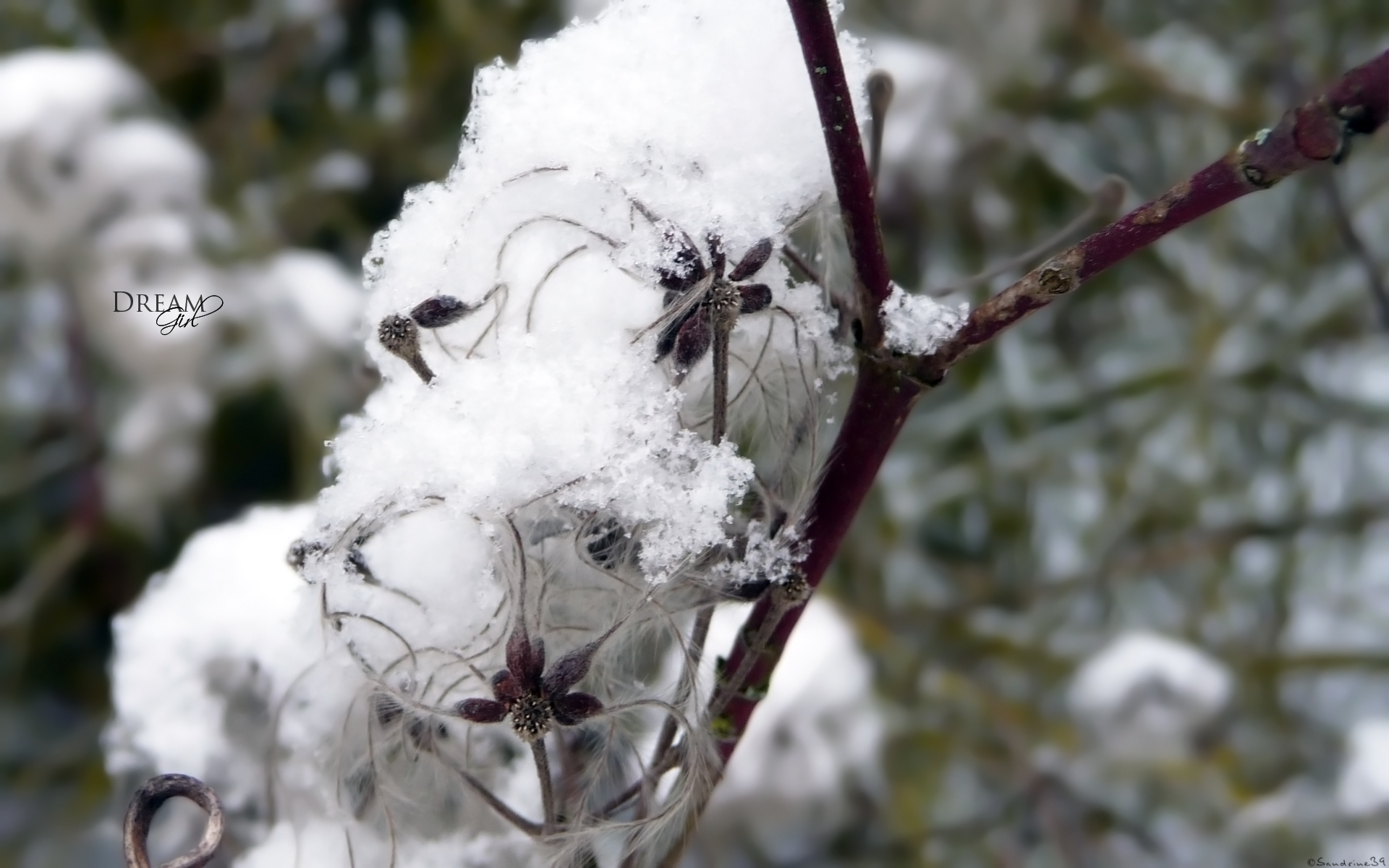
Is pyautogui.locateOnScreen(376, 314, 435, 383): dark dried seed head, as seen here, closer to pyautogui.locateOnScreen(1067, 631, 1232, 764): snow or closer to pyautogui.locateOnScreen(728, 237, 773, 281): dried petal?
pyautogui.locateOnScreen(728, 237, 773, 281): dried petal

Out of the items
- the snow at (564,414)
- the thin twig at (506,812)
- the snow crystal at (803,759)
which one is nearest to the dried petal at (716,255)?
the snow at (564,414)

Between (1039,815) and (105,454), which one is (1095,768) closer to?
(1039,815)

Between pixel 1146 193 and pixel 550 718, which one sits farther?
pixel 1146 193

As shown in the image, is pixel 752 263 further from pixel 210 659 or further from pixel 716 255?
pixel 210 659

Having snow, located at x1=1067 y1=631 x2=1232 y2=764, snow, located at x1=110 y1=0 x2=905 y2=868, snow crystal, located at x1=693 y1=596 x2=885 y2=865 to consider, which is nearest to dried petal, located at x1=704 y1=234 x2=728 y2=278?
snow, located at x1=110 y1=0 x2=905 y2=868

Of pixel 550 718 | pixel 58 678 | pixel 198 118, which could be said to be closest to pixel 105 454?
pixel 58 678

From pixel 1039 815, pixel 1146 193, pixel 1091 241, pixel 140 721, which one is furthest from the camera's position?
pixel 1146 193

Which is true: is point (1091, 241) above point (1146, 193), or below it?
below
